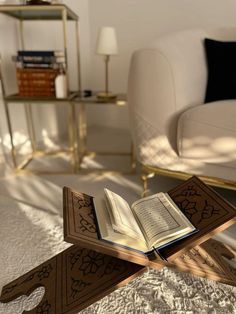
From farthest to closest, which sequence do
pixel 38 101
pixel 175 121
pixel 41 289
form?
pixel 38 101 → pixel 175 121 → pixel 41 289

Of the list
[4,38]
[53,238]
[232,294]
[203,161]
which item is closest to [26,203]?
[53,238]

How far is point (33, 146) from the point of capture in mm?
1923

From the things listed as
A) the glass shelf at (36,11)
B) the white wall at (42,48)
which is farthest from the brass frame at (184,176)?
the white wall at (42,48)

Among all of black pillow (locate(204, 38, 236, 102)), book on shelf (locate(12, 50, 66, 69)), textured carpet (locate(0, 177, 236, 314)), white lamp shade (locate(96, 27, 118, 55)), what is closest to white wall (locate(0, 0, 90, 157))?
book on shelf (locate(12, 50, 66, 69))

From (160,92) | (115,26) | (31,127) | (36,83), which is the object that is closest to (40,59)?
(36,83)

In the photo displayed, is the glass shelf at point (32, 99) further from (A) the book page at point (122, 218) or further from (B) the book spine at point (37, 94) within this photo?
(A) the book page at point (122, 218)

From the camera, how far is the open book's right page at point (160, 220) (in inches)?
21.6

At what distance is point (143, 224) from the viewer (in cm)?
62

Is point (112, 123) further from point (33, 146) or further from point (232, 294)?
point (232, 294)

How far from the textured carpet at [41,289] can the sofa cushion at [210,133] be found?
0.46 meters

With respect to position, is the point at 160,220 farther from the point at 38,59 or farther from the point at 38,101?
the point at 38,59

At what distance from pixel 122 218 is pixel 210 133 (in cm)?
60

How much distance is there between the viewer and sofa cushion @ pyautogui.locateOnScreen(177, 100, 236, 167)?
1.01 meters

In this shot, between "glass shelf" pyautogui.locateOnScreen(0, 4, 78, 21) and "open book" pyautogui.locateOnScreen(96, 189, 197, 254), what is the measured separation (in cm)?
109
